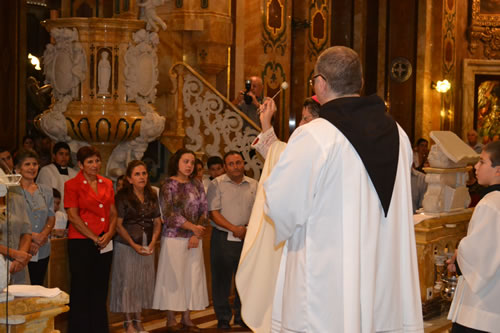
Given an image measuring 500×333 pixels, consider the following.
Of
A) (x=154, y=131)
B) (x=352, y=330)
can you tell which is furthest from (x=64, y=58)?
(x=352, y=330)

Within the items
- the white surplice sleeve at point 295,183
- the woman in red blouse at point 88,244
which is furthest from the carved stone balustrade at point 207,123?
the white surplice sleeve at point 295,183

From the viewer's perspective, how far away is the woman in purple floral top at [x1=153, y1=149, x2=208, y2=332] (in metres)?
7.36

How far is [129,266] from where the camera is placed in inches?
284

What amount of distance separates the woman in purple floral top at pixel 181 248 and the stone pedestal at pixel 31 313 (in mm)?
2879

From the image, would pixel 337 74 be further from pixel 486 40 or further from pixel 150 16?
pixel 486 40

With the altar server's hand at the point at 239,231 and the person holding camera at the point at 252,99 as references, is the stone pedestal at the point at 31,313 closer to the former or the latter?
the altar server's hand at the point at 239,231

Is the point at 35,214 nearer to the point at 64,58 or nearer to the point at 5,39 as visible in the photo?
the point at 64,58

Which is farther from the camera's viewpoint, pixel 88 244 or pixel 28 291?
pixel 88 244

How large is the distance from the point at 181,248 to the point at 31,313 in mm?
3227

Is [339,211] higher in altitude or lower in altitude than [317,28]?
lower

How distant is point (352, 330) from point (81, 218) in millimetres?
3899

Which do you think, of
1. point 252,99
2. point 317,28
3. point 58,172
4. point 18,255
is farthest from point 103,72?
point 317,28

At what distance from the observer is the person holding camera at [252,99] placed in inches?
410

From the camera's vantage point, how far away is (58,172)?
27.4 ft
